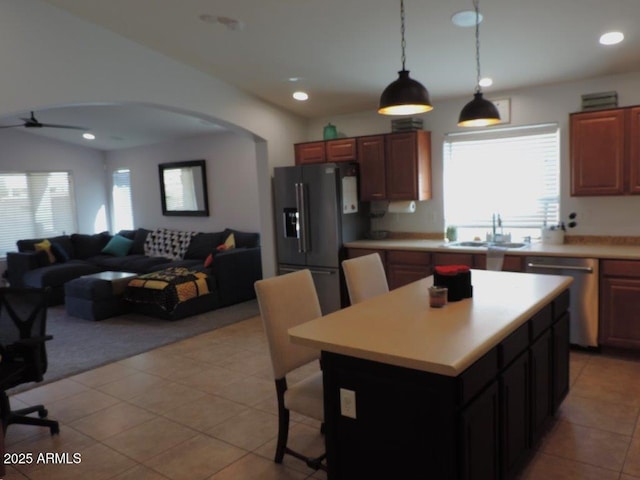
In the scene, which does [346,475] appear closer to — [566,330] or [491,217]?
[566,330]

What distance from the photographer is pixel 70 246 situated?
27.5ft

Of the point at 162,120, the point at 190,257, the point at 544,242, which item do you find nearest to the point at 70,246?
the point at 190,257

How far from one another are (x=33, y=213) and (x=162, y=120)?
335 cm

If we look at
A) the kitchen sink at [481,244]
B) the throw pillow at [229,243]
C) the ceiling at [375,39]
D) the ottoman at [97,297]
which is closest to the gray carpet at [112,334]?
the ottoman at [97,297]

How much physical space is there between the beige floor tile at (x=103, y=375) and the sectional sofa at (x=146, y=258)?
1.68 m

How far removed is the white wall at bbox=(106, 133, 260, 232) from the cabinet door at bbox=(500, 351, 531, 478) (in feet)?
16.0

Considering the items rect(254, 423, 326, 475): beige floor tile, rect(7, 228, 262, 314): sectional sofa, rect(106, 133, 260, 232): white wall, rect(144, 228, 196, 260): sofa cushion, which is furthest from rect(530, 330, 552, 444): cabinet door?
rect(144, 228, 196, 260): sofa cushion

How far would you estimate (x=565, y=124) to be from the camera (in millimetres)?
4613

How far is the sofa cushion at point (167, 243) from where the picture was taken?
785cm

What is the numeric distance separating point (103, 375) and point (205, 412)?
132 cm

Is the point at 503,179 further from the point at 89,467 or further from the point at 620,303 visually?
the point at 89,467

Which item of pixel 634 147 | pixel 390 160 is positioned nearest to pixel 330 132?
pixel 390 160

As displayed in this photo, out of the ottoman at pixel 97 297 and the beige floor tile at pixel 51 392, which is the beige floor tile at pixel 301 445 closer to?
the beige floor tile at pixel 51 392

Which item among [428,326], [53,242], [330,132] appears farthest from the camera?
[53,242]
